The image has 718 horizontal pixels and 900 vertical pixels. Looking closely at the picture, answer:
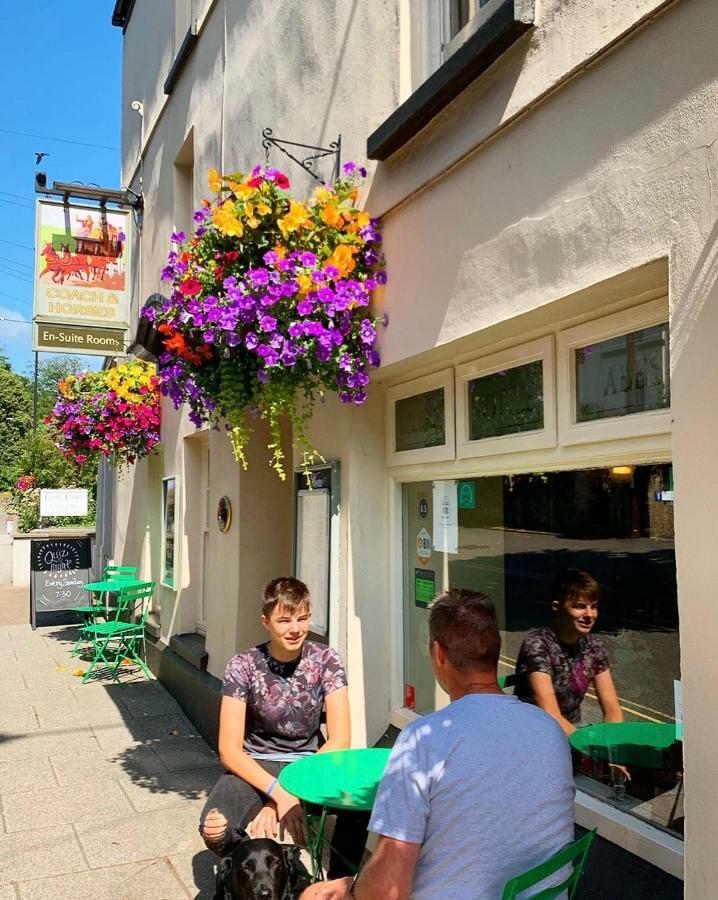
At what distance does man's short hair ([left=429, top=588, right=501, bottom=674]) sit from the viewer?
2244mm

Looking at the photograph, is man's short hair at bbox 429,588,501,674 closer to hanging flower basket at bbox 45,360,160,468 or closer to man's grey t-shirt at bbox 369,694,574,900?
man's grey t-shirt at bbox 369,694,574,900

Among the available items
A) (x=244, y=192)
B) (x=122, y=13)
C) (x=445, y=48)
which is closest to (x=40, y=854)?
(x=244, y=192)

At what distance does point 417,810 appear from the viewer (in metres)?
2.01

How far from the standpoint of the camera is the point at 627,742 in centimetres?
310

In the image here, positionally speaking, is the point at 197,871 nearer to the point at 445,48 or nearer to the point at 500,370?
the point at 500,370

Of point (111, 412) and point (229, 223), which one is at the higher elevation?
point (229, 223)

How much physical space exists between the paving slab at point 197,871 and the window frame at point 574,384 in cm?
282

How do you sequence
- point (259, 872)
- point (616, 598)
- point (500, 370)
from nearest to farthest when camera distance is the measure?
point (259, 872) < point (616, 598) < point (500, 370)

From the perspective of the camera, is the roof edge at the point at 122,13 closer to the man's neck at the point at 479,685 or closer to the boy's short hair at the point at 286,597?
the boy's short hair at the point at 286,597

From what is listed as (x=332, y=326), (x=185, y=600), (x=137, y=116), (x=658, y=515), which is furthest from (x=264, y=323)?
(x=137, y=116)

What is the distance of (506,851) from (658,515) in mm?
1360

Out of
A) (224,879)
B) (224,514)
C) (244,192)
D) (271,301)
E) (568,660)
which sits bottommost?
(224,879)

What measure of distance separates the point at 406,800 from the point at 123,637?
7975mm

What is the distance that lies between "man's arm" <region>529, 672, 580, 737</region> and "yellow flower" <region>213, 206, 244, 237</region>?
2.53 meters
